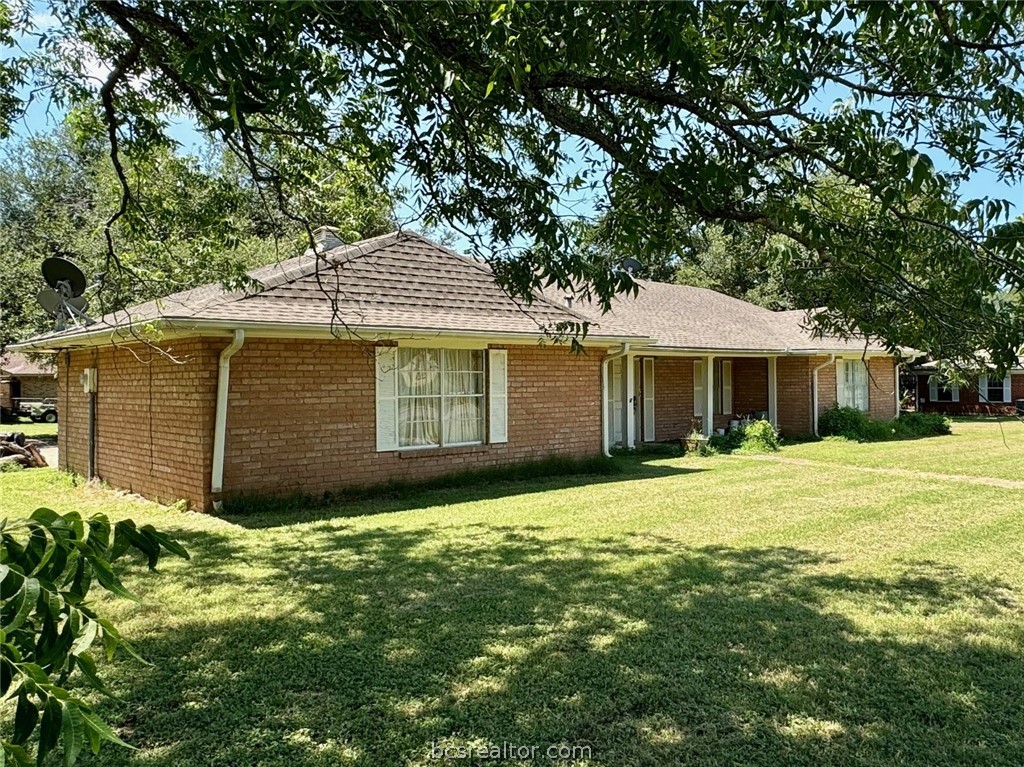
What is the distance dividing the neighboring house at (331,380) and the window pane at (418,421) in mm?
23

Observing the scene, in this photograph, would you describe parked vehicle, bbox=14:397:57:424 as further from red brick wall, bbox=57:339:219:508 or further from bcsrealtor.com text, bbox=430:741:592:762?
bcsrealtor.com text, bbox=430:741:592:762

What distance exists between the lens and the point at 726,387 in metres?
21.1

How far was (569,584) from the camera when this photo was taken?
5.99m

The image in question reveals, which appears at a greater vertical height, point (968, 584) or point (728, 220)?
point (728, 220)

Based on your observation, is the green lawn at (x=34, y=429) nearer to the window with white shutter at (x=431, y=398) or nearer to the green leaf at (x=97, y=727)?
the window with white shutter at (x=431, y=398)

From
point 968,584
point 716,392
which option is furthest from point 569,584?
point 716,392

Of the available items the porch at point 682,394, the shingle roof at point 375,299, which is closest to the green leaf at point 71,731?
the shingle roof at point 375,299

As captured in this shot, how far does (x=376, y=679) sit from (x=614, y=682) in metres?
1.36

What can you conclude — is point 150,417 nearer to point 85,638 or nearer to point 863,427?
point 85,638

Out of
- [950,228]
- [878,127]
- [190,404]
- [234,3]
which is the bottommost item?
[190,404]

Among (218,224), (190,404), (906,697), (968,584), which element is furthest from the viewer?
(190,404)

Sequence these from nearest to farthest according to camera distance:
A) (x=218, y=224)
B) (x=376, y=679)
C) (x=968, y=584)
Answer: (x=376, y=679)
(x=968, y=584)
(x=218, y=224)

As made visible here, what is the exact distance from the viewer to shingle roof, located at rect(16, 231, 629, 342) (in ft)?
31.3

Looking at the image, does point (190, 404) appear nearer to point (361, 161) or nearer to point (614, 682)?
point (361, 161)
